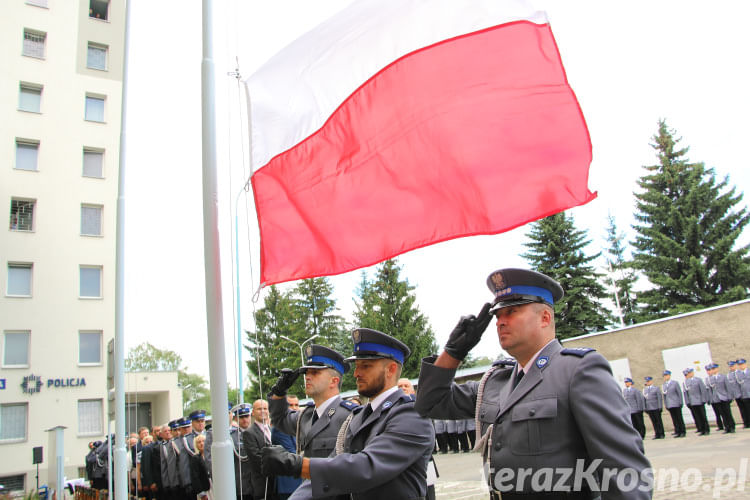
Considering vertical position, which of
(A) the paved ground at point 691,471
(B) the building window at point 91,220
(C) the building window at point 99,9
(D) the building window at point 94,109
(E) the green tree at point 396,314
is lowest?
(A) the paved ground at point 691,471

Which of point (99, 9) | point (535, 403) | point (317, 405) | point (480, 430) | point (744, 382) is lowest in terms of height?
point (744, 382)

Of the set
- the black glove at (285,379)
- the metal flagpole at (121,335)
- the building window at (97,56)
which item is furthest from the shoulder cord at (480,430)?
the building window at (97,56)

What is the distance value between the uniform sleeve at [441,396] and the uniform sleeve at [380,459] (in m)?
0.25

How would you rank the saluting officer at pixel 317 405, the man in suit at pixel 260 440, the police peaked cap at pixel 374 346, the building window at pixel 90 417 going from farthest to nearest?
the building window at pixel 90 417
the man in suit at pixel 260 440
the saluting officer at pixel 317 405
the police peaked cap at pixel 374 346

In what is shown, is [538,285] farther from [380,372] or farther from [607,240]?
[607,240]

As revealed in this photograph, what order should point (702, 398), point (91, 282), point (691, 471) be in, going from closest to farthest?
point (691, 471), point (702, 398), point (91, 282)

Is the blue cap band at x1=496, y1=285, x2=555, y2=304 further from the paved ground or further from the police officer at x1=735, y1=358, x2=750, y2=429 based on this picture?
the police officer at x1=735, y1=358, x2=750, y2=429

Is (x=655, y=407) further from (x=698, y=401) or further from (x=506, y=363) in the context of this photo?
(x=506, y=363)

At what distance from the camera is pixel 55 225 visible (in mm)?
31375

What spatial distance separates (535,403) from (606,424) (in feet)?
1.16

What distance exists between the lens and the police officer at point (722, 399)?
16.9 meters

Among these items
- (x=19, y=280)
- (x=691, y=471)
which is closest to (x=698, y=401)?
(x=691, y=471)

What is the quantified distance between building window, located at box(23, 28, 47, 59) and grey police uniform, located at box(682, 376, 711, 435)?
3426 cm

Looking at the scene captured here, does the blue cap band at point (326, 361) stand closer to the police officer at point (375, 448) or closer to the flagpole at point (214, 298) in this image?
the police officer at point (375, 448)
